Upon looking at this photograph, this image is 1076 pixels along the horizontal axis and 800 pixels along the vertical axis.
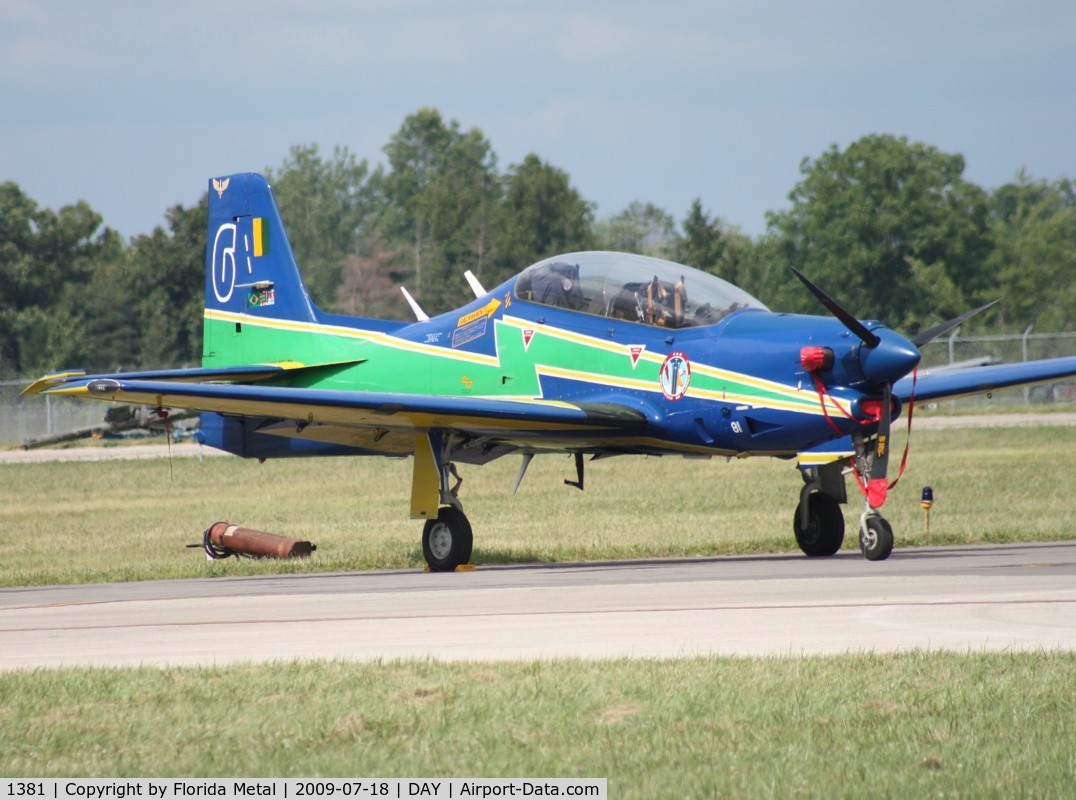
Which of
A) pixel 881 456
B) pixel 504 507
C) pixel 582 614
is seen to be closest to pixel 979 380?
pixel 881 456

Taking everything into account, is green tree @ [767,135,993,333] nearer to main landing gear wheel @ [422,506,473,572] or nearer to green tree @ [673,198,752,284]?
green tree @ [673,198,752,284]

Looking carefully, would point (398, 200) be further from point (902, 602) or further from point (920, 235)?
point (902, 602)

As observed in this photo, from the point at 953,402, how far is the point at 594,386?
3368 centimetres

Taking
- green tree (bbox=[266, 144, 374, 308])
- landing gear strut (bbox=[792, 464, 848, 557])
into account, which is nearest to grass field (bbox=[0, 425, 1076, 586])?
landing gear strut (bbox=[792, 464, 848, 557])

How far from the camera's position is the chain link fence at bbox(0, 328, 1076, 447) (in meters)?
42.1

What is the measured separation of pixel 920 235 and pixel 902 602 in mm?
67225

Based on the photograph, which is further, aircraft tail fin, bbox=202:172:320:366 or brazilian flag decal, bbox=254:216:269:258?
brazilian flag decal, bbox=254:216:269:258

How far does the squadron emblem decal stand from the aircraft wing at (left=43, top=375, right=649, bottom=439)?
1.32 feet

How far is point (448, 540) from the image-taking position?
1476 centimetres

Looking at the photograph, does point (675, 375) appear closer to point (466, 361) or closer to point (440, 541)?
point (466, 361)

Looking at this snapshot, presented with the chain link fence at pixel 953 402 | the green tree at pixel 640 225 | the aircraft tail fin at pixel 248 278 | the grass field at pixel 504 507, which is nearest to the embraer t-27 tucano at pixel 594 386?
the aircraft tail fin at pixel 248 278

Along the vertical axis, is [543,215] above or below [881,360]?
above

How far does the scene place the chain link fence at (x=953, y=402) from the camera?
42094 millimetres
